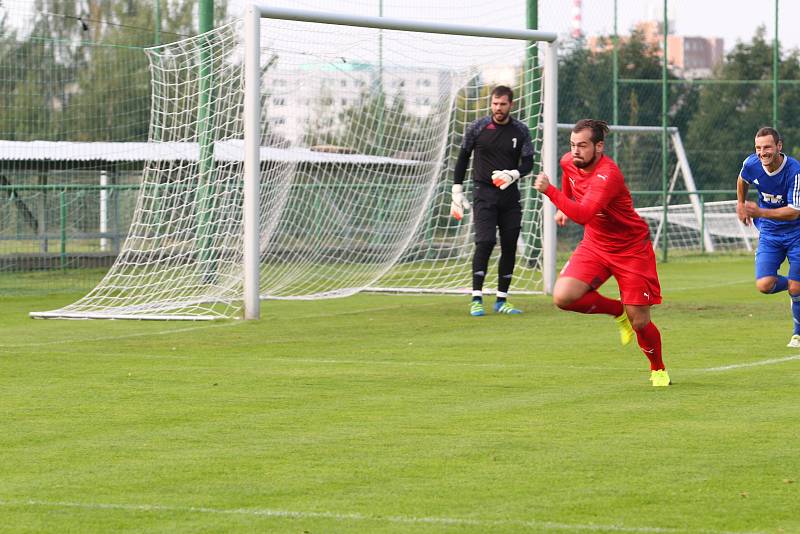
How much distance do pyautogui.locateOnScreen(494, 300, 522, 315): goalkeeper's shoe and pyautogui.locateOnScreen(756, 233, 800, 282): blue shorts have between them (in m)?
3.57

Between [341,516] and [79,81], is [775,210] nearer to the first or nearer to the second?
[341,516]

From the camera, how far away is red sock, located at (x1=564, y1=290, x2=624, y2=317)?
31.1 ft

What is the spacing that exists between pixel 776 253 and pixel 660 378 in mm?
2924

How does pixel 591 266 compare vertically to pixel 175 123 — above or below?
below

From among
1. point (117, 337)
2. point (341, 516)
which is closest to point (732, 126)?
point (117, 337)

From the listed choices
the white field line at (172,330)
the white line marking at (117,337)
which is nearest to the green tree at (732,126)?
the white field line at (172,330)

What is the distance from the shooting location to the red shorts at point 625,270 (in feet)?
30.2

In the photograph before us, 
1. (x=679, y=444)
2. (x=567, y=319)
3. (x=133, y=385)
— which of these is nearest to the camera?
(x=679, y=444)

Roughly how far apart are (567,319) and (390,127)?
515 cm

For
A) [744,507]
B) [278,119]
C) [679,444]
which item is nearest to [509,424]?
[679,444]

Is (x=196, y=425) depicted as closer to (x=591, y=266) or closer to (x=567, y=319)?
(x=591, y=266)

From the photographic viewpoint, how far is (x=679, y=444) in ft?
22.9

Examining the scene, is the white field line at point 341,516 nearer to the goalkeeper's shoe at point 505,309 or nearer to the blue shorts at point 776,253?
the blue shorts at point 776,253

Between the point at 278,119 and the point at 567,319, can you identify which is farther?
the point at 278,119
